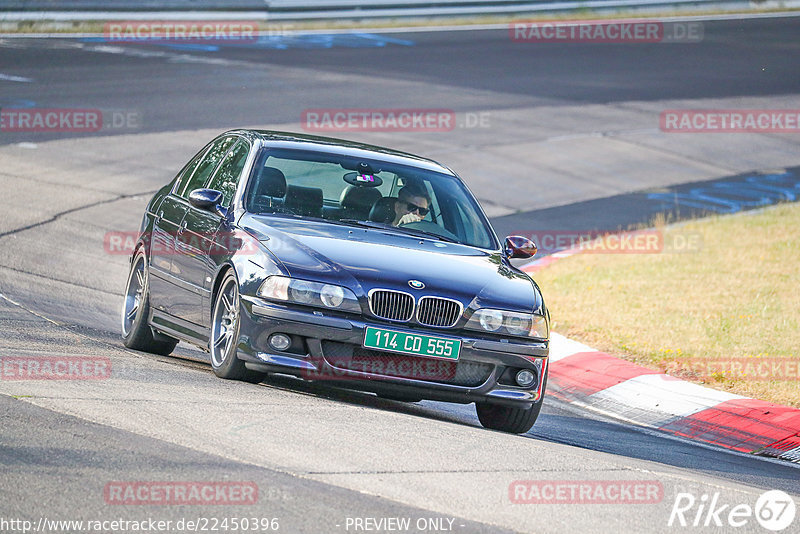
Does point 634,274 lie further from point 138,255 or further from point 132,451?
point 132,451

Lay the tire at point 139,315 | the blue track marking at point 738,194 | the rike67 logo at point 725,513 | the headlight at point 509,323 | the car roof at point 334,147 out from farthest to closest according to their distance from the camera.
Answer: the blue track marking at point 738,194 < the tire at point 139,315 < the car roof at point 334,147 < the headlight at point 509,323 < the rike67 logo at point 725,513

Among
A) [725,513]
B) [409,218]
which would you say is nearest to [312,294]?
[409,218]

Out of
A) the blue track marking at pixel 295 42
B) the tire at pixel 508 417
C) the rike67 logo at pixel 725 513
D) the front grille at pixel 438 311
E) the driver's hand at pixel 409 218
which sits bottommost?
the tire at pixel 508 417

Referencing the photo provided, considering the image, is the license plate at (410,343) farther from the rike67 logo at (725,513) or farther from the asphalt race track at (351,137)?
the rike67 logo at (725,513)

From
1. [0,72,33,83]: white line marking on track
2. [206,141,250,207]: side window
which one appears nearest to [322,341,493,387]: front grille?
[206,141,250,207]: side window

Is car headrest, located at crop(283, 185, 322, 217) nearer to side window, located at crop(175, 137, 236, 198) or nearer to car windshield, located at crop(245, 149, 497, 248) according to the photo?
car windshield, located at crop(245, 149, 497, 248)

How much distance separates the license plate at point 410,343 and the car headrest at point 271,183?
5.28 feet

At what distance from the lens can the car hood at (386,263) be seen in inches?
291

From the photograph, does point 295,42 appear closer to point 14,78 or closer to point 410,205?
point 14,78

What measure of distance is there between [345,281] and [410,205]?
1.51m

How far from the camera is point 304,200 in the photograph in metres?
8.51

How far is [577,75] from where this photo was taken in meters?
28.2

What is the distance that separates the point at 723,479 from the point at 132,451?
3.26 metres

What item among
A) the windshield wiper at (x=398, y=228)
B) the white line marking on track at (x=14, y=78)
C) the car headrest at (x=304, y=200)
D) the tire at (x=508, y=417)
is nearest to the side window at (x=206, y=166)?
the car headrest at (x=304, y=200)
